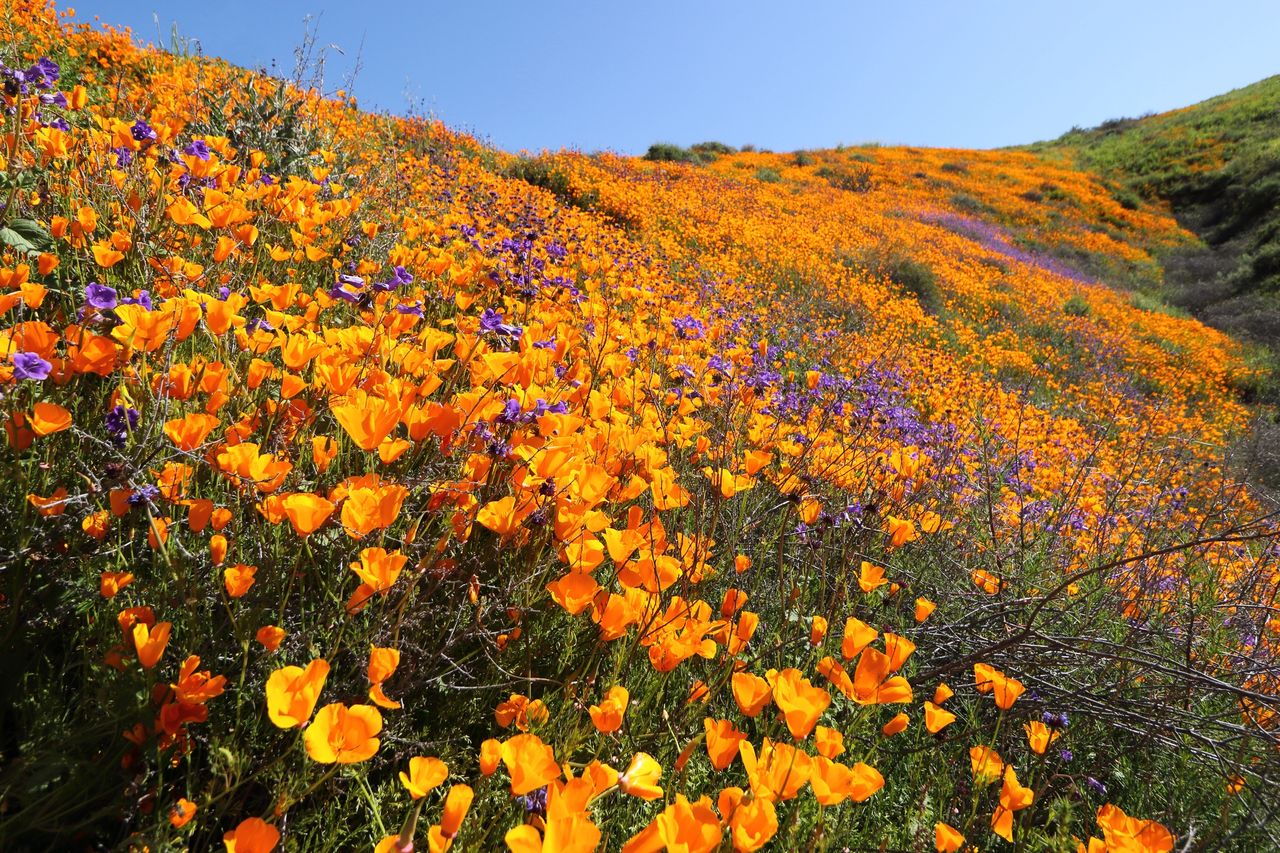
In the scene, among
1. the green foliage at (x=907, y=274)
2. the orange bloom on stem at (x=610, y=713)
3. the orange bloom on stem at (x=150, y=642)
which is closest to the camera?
the orange bloom on stem at (x=150, y=642)

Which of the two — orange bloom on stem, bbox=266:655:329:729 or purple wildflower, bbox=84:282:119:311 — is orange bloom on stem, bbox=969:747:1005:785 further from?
purple wildflower, bbox=84:282:119:311

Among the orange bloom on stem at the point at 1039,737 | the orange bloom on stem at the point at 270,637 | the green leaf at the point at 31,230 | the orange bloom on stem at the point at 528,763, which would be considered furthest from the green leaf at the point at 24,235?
the orange bloom on stem at the point at 1039,737

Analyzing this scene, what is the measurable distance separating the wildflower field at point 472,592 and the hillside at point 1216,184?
16868 mm

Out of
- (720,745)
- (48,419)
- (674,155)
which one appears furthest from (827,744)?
(674,155)

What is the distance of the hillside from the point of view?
16.9m

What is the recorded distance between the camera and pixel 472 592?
49.2 inches

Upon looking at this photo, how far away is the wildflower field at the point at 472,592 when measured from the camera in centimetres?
107

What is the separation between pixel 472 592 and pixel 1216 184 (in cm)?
3428

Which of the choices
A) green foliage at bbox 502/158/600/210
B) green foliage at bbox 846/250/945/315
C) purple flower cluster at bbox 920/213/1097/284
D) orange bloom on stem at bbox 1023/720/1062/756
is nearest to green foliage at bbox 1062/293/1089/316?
purple flower cluster at bbox 920/213/1097/284

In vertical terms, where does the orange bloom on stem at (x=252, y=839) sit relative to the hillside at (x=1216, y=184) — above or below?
below

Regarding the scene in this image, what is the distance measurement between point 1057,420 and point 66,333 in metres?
8.35

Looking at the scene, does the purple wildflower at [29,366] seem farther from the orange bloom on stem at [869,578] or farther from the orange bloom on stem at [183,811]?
the orange bloom on stem at [869,578]

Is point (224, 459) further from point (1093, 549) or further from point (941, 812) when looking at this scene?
point (1093, 549)

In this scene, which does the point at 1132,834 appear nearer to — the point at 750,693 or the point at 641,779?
the point at 750,693
